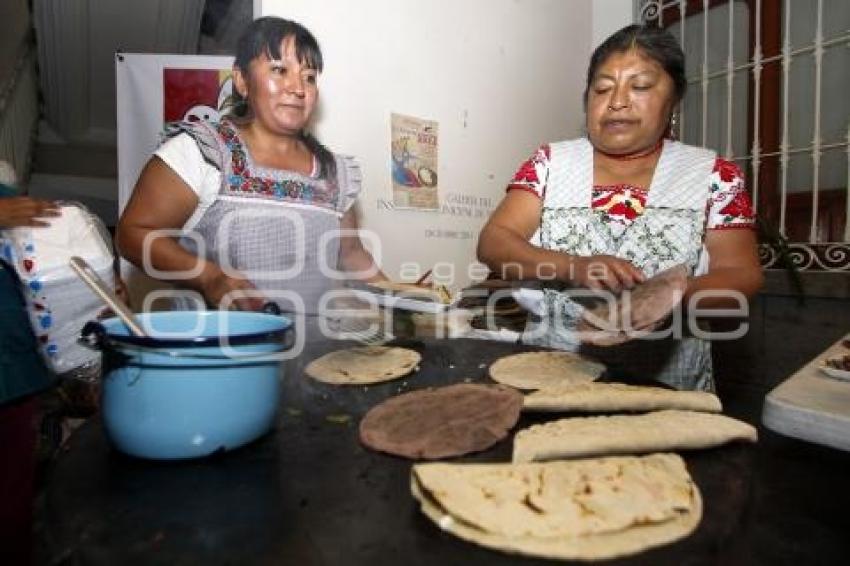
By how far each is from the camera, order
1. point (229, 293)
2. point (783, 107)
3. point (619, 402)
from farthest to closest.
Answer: point (783, 107) < point (229, 293) < point (619, 402)

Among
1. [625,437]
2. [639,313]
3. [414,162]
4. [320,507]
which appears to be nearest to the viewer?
[320,507]

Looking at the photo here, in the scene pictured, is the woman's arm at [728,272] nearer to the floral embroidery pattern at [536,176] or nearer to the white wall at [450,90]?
the floral embroidery pattern at [536,176]

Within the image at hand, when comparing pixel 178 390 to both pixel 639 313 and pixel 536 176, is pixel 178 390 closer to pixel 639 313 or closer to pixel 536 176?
pixel 639 313

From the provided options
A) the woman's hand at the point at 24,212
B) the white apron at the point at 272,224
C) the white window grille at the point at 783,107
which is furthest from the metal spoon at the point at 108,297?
the white window grille at the point at 783,107

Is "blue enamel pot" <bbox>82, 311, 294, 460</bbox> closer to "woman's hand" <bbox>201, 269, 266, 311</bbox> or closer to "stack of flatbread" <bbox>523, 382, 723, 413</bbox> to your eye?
"stack of flatbread" <bbox>523, 382, 723, 413</bbox>

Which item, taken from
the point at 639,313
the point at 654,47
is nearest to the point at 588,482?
the point at 639,313

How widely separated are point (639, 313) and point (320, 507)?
0.75m

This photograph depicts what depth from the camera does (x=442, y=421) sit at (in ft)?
2.77

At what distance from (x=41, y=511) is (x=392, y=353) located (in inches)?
32.3

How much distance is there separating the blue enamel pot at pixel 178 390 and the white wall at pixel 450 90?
4.49 ft

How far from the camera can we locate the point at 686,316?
149cm

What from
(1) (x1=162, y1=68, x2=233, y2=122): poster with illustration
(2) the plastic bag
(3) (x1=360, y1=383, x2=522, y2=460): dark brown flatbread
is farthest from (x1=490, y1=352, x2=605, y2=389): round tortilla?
(1) (x1=162, y1=68, x2=233, y2=122): poster with illustration

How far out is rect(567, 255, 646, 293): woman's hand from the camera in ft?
4.02

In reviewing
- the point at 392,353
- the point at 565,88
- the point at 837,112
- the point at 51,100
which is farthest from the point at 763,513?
the point at 51,100
